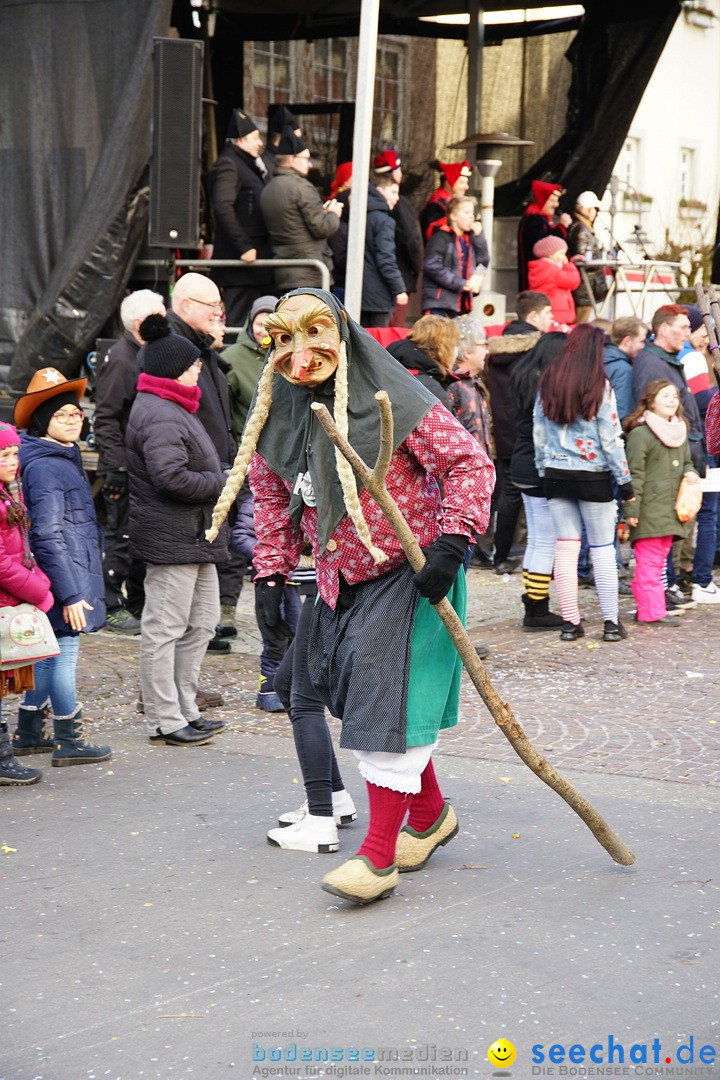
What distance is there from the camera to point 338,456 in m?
4.46

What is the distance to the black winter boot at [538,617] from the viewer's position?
9.46 m

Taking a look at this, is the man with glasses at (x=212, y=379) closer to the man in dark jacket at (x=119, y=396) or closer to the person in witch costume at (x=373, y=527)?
the man in dark jacket at (x=119, y=396)

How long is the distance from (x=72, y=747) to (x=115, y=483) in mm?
2784

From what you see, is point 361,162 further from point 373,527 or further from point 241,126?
point 373,527

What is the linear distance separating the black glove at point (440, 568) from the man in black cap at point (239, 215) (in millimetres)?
7454

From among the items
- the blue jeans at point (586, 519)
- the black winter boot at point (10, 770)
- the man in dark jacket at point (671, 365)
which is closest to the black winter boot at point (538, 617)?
the blue jeans at point (586, 519)

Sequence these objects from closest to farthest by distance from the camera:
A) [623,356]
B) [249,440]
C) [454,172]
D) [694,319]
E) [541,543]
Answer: [249,440] < [541,543] < [623,356] < [694,319] < [454,172]

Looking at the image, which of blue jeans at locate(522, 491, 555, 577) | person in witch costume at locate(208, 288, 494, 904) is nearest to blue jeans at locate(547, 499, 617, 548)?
blue jeans at locate(522, 491, 555, 577)

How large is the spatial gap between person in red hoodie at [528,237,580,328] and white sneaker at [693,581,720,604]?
150 inches

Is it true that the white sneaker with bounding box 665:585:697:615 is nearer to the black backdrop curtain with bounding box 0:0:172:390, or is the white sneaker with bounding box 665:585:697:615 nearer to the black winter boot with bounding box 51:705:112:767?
the black backdrop curtain with bounding box 0:0:172:390

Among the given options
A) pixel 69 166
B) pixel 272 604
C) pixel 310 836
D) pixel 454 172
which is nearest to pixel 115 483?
pixel 69 166

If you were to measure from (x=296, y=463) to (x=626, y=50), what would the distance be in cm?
1245

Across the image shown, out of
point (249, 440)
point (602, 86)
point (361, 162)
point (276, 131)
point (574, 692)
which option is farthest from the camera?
point (602, 86)

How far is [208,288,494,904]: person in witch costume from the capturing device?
454 cm
